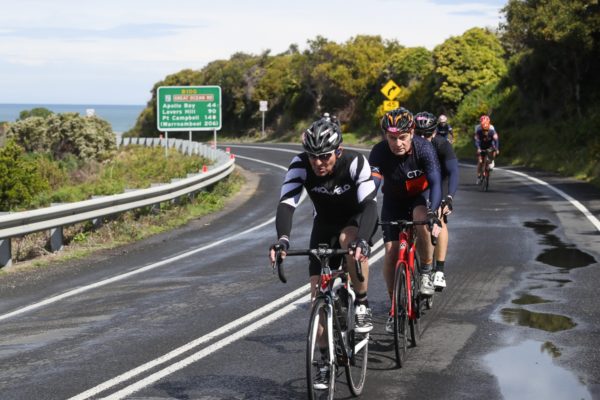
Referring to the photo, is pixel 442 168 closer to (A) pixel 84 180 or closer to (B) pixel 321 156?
(B) pixel 321 156

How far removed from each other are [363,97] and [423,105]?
9963mm

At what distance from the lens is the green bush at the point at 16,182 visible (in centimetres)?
2701

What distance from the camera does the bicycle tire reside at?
738 centimetres

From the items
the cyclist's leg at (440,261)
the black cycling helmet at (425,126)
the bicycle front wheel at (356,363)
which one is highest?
the black cycling helmet at (425,126)

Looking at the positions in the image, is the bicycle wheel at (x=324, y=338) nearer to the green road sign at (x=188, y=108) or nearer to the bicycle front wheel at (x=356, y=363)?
the bicycle front wheel at (x=356, y=363)

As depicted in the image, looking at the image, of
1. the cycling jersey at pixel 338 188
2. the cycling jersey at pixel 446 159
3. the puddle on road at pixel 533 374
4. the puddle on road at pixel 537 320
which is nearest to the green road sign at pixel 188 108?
the cycling jersey at pixel 446 159

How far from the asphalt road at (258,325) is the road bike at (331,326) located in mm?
370

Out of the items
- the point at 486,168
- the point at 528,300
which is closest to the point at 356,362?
the point at 528,300

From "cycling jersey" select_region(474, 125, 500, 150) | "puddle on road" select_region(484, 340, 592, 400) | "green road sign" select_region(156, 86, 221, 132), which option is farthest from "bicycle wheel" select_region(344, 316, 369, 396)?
"green road sign" select_region(156, 86, 221, 132)

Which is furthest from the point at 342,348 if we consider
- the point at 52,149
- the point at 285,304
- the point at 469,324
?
the point at 52,149

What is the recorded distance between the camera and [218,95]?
112 feet

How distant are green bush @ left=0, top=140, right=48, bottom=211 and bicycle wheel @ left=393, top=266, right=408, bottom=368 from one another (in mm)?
20276

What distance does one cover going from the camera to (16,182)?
27484 millimetres

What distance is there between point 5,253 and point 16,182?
15020 mm
